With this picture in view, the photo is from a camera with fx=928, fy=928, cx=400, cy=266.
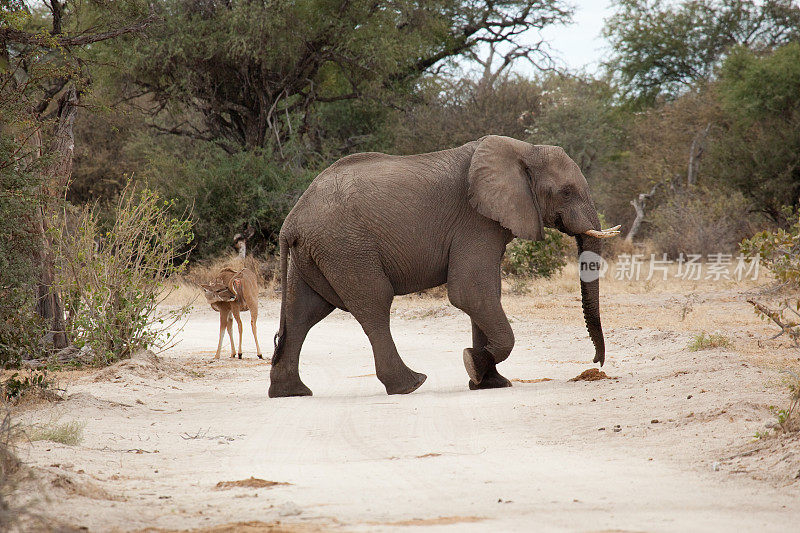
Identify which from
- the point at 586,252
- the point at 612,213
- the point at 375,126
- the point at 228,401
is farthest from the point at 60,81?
the point at 612,213

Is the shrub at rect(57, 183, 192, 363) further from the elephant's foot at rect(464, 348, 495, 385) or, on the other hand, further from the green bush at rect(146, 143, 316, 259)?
the green bush at rect(146, 143, 316, 259)

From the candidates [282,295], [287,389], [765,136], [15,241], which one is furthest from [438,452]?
[765,136]

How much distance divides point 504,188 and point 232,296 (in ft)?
16.9

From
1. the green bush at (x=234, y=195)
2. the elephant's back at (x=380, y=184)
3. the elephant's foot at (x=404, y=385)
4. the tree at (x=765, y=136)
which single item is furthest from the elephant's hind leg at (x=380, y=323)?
the tree at (x=765, y=136)

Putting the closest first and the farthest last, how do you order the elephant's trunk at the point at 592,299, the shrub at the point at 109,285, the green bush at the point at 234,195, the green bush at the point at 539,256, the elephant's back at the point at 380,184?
the elephant's back at the point at 380,184 → the elephant's trunk at the point at 592,299 → the shrub at the point at 109,285 → the green bush at the point at 539,256 → the green bush at the point at 234,195

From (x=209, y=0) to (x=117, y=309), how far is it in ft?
53.6

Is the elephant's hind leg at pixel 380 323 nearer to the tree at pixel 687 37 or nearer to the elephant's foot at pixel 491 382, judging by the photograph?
the elephant's foot at pixel 491 382

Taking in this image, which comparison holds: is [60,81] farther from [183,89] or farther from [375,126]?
[375,126]

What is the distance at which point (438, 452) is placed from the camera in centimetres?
598

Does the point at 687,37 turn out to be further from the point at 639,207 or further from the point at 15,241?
the point at 15,241

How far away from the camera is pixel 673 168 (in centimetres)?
3155

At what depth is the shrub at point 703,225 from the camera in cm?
2423

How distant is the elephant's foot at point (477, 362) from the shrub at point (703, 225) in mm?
15842

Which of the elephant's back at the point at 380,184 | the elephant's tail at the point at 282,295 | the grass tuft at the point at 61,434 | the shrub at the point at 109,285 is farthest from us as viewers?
the shrub at the point at 109,285
